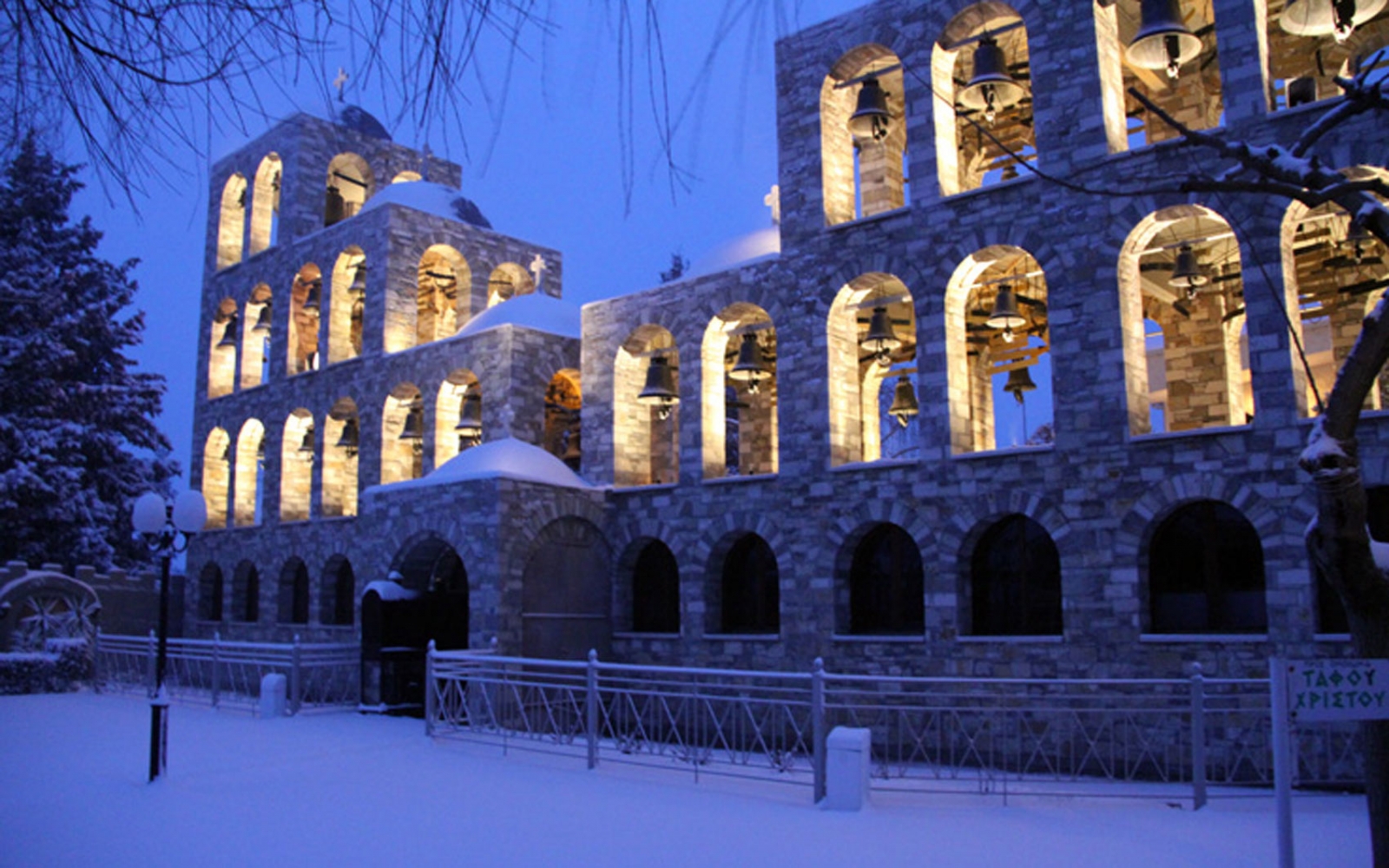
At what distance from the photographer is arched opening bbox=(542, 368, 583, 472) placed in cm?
2188

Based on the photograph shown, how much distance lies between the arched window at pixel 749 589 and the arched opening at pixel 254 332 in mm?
14237

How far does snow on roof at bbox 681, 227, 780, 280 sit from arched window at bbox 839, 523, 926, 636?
536 centimetres

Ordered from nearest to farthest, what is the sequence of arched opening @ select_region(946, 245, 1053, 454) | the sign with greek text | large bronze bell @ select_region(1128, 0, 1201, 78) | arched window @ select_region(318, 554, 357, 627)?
the sign with greek text, large bronze bell @ select_region(1128, 0, 1201, 78), arched opening @ select_region(946, 245, 1053, 454), arched window @ select_region(318, 554, 357, 627)

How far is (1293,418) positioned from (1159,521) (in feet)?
6.17

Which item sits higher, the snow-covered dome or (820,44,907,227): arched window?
the snow-covered dome

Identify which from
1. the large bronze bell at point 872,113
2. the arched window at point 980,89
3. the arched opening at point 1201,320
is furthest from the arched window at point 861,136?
the arched opening at point 1201,320

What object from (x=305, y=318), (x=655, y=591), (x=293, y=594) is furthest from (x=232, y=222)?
(x=655, y=591)

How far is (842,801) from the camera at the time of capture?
865 centimetres

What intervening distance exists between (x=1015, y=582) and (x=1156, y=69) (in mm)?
7959

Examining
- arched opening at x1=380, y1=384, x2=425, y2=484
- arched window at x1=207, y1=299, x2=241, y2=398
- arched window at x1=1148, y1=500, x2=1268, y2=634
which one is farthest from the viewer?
arched window at x1=207, y1=299, x2=241, y2=398

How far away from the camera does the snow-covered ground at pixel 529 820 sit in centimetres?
Answer: 719

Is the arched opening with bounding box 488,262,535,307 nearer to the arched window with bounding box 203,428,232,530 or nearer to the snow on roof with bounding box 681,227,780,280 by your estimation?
the snow on roof with bounding box 681,227,780,280

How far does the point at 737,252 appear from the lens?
60.6ft

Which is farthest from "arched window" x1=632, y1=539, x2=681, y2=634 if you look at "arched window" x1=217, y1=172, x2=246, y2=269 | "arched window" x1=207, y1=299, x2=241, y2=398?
"arched window" x1=217, y1=172, x2=246, y2=269
